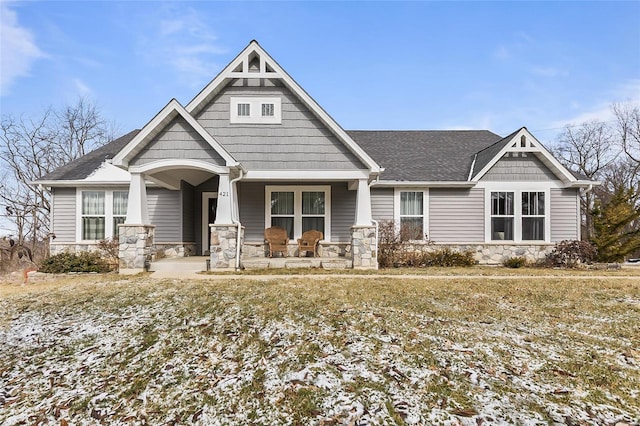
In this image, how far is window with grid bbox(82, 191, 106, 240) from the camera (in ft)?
Answer: 40.7

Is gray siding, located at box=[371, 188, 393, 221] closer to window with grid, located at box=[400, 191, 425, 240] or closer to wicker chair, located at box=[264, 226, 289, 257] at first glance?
window with grid, located at box=[400, 191, 425, 240]

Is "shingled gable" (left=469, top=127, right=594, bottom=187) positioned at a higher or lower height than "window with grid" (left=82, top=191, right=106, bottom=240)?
higher

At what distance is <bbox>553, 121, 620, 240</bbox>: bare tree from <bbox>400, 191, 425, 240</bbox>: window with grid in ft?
69.8

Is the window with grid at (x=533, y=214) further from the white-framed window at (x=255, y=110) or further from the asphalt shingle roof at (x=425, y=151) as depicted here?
the white-framed window at (x=255, y=110)

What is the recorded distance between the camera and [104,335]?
498 cm

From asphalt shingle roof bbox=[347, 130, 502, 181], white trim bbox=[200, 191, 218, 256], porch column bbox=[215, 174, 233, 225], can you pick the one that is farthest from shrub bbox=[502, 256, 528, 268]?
white trim bbox=[200, 191, 218, 256]

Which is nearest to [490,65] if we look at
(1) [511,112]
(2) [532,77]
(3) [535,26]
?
(3) [535,26]

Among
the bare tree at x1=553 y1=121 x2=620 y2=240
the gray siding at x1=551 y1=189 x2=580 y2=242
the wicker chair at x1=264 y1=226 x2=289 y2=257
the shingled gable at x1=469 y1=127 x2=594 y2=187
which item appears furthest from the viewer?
the bare tree at x1=553 y1=121 x2=620 y2=240

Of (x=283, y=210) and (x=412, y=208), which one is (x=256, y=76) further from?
(x=412, y=208)

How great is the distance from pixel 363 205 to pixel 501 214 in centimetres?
554

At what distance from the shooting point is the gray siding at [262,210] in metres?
11.8

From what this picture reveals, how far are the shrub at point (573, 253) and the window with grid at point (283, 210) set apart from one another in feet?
28.9

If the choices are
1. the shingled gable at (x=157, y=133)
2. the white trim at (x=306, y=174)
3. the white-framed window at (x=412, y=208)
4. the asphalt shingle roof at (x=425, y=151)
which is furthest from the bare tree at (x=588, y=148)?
the shingled gable at (x=157, y=133)

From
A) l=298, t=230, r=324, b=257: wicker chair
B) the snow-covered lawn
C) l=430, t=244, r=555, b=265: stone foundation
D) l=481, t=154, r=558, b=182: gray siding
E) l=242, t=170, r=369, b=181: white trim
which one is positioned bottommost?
the snow-covered lawn
